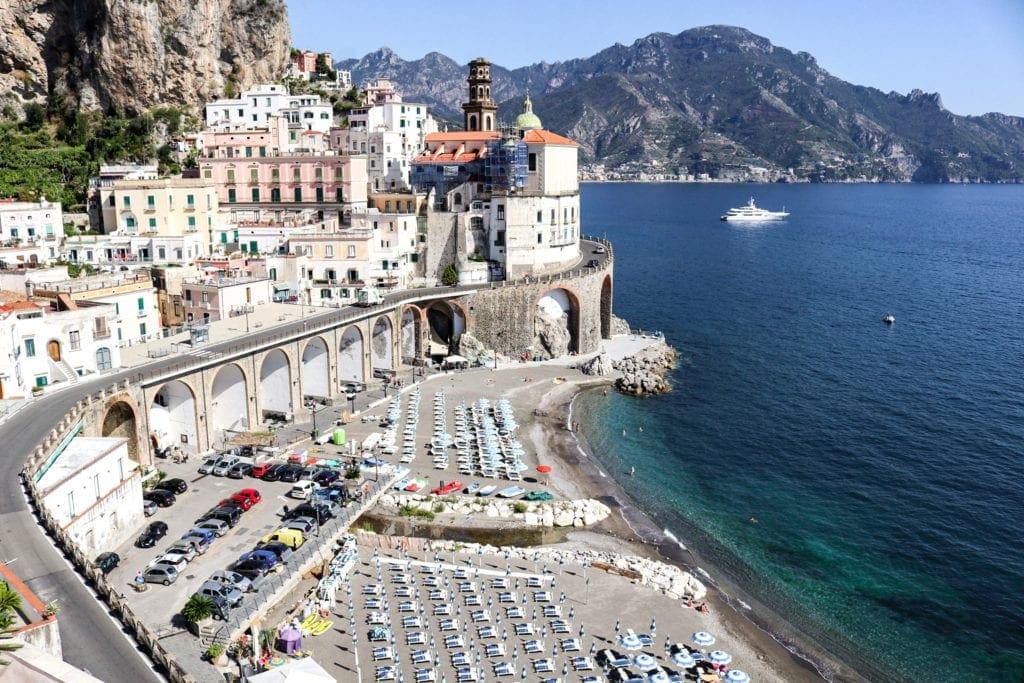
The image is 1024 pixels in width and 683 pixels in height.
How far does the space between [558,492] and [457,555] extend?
34.9 ft

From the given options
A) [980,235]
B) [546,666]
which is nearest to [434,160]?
[546,666]

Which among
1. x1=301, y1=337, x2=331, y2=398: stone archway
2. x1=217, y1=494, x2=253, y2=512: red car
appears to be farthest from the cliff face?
x1=217, y1=494, x2=253, y2=512: red car

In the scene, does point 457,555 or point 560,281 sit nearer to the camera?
point 457,555

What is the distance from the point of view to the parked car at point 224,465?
47.0m

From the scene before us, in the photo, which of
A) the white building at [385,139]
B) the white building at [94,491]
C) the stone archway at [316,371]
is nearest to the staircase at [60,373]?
the white building at [94,491]

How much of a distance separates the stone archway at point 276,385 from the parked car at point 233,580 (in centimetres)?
2389

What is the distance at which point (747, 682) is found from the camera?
33125 mm

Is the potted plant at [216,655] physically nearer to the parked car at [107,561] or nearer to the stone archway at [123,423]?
the parked car at [107,561]

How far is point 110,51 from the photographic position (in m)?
102

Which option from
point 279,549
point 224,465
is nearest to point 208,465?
point 224,465

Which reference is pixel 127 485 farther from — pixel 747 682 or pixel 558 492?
pixel 747 682

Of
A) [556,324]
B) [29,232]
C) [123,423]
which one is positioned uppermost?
[29,232]

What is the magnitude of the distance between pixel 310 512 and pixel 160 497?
8189 mm

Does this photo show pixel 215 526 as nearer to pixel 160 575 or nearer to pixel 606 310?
pixel 160 575
